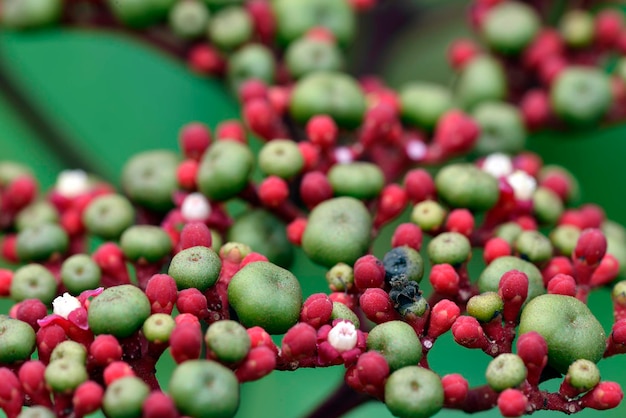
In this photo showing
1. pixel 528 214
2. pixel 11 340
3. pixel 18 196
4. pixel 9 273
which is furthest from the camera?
pixel 18 196

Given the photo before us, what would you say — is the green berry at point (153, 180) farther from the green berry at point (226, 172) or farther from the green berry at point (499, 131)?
the green berry at point (499, 131)

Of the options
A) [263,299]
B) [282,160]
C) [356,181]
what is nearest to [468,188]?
[356,181]

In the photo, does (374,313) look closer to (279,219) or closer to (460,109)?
(279,219)

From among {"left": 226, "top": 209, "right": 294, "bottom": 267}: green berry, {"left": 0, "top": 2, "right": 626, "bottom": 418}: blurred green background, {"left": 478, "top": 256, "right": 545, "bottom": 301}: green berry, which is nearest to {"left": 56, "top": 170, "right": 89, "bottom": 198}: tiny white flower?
{"left": 0, "top": 2, "right": 626, "bottom": 418}: blurred green background

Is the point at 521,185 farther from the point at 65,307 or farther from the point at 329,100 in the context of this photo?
the point at 65,307

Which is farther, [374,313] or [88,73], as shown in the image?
[88,73]

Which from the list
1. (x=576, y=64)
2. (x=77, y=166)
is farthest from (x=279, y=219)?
(x=576, y=64)

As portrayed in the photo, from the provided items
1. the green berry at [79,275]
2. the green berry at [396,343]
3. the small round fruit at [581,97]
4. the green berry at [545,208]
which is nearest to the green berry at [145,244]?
the green berry at [79,275]
